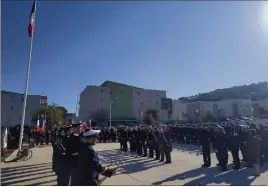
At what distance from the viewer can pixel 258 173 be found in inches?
385

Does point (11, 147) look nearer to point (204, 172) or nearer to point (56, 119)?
point (204, 172)

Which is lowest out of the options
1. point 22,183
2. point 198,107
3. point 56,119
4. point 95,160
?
point 22,183

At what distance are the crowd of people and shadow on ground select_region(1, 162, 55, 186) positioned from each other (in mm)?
1515

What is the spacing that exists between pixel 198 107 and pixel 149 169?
80950 mm

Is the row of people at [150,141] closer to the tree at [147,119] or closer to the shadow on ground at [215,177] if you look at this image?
the shadow on ground at [215,177]

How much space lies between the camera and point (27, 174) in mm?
11039

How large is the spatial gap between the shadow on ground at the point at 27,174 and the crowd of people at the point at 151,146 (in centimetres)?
152

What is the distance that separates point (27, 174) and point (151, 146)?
6.89m

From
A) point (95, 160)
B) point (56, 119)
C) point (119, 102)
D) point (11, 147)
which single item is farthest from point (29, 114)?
point (95, 160)

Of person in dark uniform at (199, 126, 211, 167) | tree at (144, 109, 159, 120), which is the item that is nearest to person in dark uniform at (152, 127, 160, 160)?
person in dark uniform at (199, 126, 211, 167)

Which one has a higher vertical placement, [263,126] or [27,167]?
[263,126]

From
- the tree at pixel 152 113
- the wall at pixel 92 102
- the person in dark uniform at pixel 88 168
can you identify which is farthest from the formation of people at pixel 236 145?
the tree at pixel 152 113

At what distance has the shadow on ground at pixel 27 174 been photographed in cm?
964

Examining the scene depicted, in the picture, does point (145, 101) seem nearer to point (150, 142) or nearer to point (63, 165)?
point (150, 142)
